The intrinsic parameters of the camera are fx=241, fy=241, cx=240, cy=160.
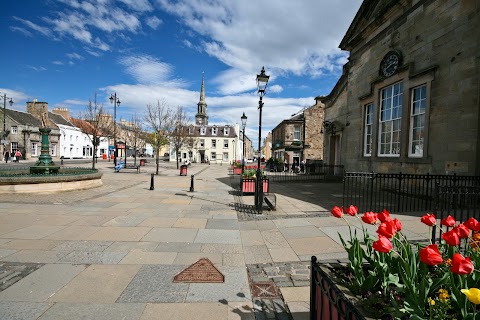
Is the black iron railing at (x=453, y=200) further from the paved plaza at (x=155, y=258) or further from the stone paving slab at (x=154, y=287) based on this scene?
the stone paving slab at (x=154, y=287)

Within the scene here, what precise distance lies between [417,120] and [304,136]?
2344 cm

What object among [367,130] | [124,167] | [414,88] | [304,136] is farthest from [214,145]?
[414,88]

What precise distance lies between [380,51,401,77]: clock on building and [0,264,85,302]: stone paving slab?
13.8 meters

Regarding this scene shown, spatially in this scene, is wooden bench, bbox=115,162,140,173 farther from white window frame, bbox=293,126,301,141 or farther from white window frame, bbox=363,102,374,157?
white window frame, bbox=293,126,301,141

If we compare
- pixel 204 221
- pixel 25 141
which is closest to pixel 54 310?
pixel 204 221

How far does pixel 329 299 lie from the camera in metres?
1.93

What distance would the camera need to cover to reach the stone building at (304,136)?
32500 millimetres

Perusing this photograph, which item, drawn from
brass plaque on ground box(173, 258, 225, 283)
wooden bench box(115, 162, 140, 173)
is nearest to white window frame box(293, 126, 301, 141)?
wooden bench box(115, 162, 140, 173)

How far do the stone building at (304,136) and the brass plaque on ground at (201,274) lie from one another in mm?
29659

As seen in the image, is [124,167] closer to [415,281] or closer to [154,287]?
[154,287]

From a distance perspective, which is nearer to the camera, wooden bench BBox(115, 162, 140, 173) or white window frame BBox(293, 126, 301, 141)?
wooden bench BBox(115, 162, 140, 173)

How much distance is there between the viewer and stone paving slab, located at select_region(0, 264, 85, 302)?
3.16m

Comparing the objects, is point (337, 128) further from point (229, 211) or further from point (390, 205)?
point (229, 211)

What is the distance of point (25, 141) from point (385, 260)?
52591mm
